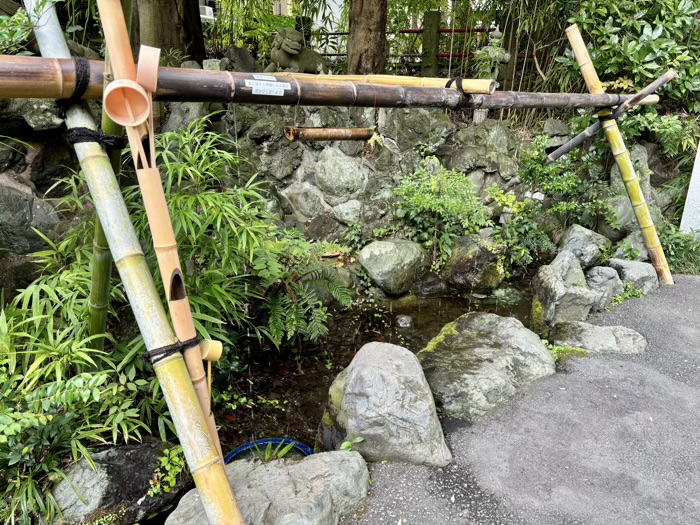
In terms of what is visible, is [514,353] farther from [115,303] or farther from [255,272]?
[115,303]

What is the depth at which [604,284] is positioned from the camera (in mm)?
5117

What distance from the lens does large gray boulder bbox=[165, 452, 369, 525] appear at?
2166 mm

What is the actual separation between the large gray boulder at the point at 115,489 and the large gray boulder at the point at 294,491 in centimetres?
45

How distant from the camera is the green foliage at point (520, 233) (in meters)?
6.09

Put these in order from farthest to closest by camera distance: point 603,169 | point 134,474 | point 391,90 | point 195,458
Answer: point 603,169, point 391,90, point 134,474, point 195,458

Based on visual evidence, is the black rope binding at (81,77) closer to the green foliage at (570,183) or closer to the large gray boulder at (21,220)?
the large gray boulder at (21,220)

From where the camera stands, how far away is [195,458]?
1.95 m

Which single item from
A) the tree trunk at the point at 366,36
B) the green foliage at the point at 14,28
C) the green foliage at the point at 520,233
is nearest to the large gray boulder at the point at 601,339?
the green foliage at the point at 520,233

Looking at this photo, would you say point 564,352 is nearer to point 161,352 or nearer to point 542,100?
point 542,100

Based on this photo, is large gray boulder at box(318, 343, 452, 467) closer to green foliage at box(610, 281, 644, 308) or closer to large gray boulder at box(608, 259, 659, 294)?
green foliage at box(610, 281, 644, 308)

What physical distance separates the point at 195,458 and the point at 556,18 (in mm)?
7663

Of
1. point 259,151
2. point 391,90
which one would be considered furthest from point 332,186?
point 391,90

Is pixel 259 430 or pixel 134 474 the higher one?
pixel 134 474

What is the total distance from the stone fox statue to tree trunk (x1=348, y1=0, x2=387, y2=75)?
1.62 feet
